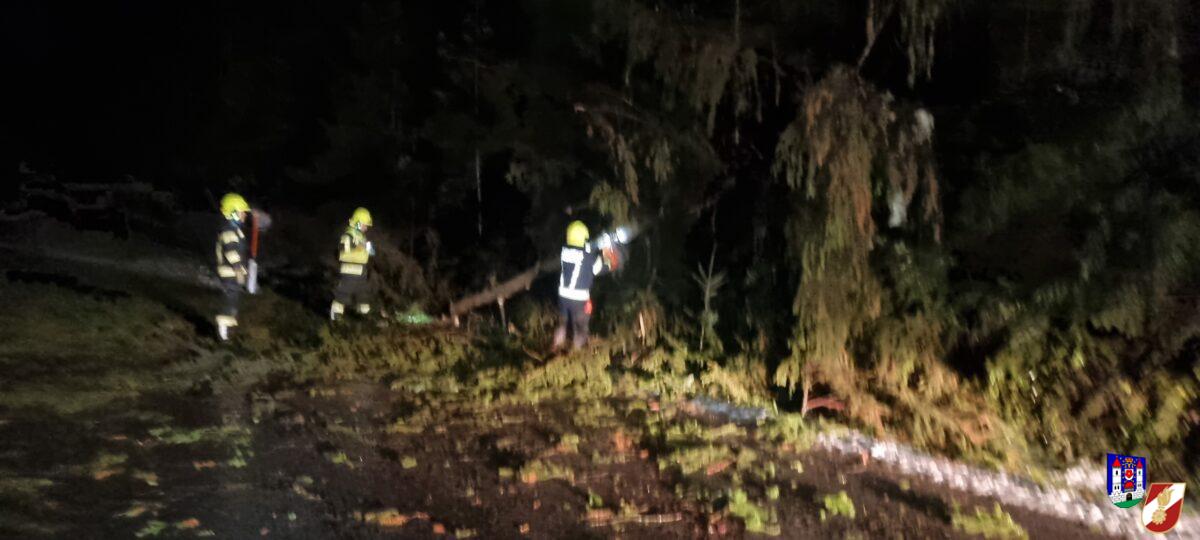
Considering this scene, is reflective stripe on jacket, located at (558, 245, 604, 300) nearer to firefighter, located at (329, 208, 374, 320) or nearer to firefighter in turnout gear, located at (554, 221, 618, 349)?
firefighter in turnout gear, located at (554, 221, 618, 349)

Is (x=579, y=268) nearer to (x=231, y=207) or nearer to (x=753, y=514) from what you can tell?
(x=231, y=207)

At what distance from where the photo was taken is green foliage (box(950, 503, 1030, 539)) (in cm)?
481

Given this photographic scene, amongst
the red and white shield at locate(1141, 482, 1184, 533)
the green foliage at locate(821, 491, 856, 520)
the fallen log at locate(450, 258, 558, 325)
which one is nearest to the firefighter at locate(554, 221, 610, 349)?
the fallen log at locate(450, 258, 558, 325)

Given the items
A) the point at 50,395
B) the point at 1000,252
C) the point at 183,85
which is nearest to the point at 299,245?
the point at 183,85

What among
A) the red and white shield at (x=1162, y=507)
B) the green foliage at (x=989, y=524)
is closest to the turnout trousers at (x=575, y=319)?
the green foliage at (x=989, y=524)

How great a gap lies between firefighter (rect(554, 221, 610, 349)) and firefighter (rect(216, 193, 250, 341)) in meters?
3.64

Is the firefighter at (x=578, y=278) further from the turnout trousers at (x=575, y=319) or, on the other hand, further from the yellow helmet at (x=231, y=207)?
the yellow helmet at (x=231, y=207)

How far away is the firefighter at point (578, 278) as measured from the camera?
8.97m

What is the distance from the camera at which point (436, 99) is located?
13.3m

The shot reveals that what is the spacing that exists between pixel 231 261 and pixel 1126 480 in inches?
336

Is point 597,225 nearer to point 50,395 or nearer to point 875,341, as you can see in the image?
point 875,341

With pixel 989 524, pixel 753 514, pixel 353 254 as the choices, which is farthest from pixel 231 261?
pixel 989 524

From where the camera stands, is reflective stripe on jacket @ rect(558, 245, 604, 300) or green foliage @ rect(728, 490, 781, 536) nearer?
green foliage @ rect(728, 490, 781, 536)

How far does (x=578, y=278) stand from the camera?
29.6 ft
